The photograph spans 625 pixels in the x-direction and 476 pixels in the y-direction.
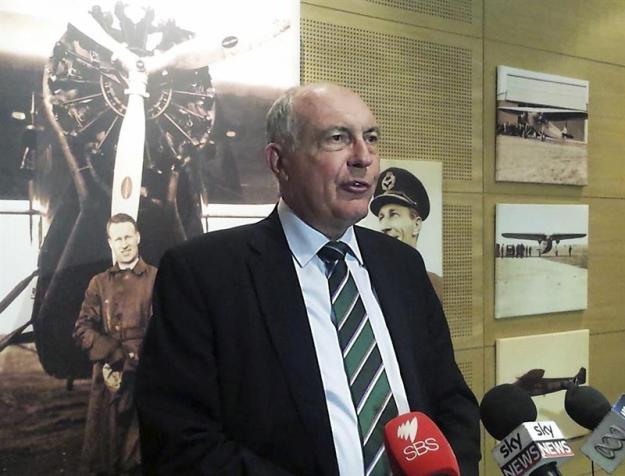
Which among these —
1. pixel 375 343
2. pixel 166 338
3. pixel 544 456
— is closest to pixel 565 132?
pixel 375 343

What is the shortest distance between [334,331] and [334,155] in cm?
45

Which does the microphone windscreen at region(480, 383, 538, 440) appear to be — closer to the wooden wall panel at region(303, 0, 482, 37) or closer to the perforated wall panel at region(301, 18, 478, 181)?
the perforated wall panel at region(301, 18, 478, 181)

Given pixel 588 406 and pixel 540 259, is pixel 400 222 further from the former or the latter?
pixel 588 406

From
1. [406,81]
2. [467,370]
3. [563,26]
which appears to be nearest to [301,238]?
[406,81]

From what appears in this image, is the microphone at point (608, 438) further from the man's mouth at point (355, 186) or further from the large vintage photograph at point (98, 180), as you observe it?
the large vintage photograph at point (98, 180)

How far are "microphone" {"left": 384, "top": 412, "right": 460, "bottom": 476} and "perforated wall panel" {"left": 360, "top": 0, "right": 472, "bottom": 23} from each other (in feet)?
6.00

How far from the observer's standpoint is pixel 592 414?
183cm

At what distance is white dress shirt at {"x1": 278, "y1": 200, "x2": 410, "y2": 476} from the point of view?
1.57 m

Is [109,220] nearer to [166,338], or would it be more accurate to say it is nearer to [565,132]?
[166,338]

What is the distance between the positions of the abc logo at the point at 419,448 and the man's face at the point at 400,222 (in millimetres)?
1381

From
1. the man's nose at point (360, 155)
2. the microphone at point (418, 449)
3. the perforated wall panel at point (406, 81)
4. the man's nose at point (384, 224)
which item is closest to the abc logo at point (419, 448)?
the microphone at point (418, 449)

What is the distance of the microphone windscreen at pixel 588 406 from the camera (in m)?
1.81

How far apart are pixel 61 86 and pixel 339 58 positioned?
3.47 ft

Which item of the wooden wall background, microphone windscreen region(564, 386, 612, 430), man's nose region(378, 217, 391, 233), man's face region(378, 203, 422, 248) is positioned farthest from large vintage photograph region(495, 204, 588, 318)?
microphone windscreen region(564, 386, 612, 430)
